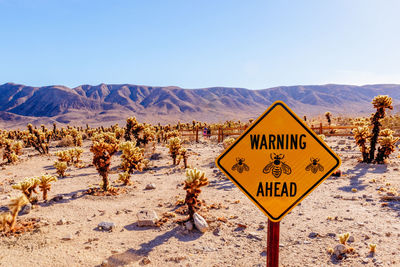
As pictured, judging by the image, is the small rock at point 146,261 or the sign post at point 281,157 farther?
the small rock at point 146,261

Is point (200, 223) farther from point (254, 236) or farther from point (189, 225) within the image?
point (254, 236)

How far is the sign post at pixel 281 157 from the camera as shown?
85.9 inches

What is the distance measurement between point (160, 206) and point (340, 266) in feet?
14.4

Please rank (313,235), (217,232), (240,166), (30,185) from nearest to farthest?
(240,166), (313,235), (217,232), (30,185)

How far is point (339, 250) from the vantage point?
4.19 m

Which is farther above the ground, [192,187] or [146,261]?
[192,187]

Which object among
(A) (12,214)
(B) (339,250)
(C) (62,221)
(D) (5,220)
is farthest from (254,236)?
(D) (5,220)

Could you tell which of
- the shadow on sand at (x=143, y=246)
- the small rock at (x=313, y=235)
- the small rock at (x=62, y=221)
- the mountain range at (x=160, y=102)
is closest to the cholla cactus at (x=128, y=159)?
the small rock at (x=62, y=221)

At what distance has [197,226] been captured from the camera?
209 inches

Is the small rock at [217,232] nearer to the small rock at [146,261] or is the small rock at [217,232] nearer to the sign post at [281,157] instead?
the small rock at [146,261]

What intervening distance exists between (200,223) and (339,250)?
2.62 metres

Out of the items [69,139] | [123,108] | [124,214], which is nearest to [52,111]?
[123,108]

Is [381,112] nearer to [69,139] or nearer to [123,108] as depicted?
[69,139]

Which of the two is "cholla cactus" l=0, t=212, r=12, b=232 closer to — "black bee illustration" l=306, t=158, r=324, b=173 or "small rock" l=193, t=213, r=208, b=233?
"small rock" l=193, t=213, r=208, b=233
